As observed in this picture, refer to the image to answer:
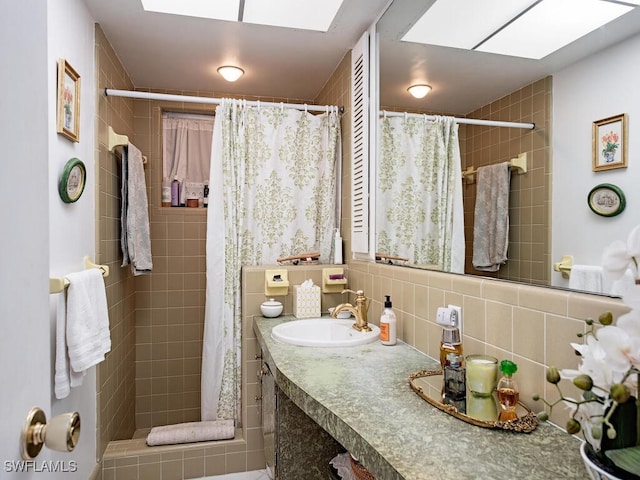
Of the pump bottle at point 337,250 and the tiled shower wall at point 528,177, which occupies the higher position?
the tiled shower wall at point 528,177

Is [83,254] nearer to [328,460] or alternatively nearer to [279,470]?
[279,470]

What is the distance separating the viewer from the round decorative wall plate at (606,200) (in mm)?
865

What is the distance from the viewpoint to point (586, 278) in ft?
3.11

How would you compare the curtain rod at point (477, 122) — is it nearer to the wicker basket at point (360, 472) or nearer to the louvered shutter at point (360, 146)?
the louvered shutter at point (360, 146)

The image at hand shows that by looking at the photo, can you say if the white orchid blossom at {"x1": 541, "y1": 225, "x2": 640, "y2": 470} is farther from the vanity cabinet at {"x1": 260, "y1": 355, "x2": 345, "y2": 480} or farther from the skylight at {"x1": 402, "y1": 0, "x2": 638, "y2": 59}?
the vanity cabinet at {"x1": 260, "y1": 355, "x2": 345, "y2": 480}

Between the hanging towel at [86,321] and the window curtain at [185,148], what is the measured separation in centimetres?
150

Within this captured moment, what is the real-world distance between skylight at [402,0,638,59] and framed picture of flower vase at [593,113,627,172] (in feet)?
0.76

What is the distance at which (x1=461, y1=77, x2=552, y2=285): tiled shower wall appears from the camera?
105 centimetres

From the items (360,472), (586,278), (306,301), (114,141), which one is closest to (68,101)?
(114,141)

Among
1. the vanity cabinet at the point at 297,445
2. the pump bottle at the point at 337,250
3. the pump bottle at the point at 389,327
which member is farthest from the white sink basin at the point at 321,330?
the pump bottle at the point at 337,250

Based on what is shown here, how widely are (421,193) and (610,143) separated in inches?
35.9

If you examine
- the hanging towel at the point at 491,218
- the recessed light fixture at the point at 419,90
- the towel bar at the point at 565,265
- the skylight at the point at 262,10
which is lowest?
the towel bar at the point at 565,265

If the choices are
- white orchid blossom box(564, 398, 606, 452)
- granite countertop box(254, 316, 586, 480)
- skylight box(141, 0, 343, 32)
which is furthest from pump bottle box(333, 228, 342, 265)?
white orchid blossom box(564, 398, 606, 452)

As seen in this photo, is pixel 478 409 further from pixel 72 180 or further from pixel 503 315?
pixel 72 180
